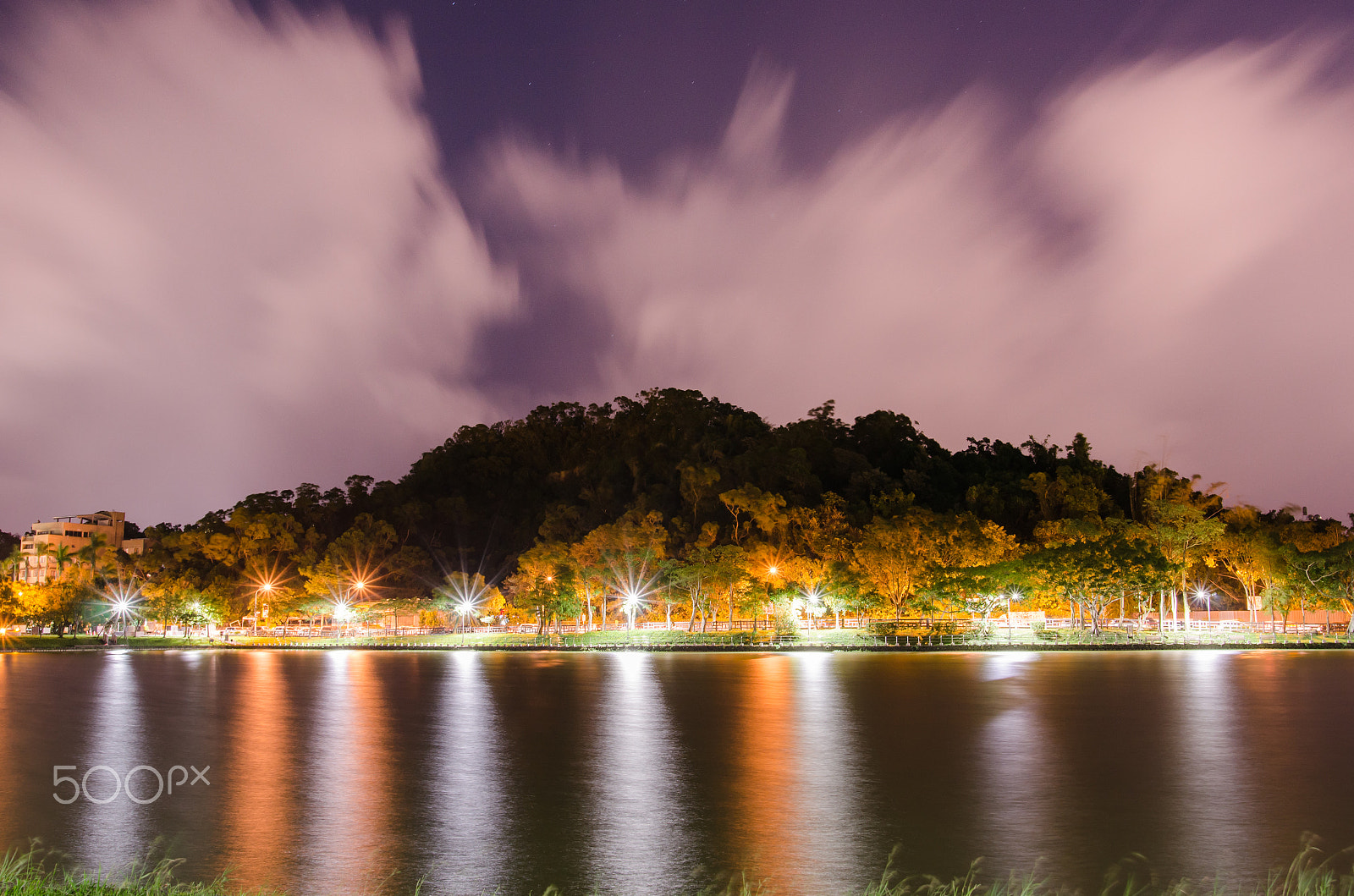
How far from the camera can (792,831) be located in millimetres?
10969

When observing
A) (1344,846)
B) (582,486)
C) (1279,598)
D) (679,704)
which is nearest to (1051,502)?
(1279,598)

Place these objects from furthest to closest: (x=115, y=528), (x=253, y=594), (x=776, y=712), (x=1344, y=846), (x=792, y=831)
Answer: (x=115, y=528)
(x=253, y=594)
(x=776, y=712)
(x=792, y=831)
(x=1344, y=846)

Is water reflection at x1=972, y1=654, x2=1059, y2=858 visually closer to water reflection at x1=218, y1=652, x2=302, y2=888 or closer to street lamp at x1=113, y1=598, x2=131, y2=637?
water reflection at x1=218, y1=652, x2=302, y2=888

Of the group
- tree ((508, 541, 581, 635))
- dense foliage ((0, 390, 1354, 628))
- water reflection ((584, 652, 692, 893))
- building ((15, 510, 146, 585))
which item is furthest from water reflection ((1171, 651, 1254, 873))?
building ((15, 510, 146, 585))

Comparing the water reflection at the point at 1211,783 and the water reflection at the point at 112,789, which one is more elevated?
the water reflection at the point at 112,789

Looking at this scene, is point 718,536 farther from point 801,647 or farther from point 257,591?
point 257,591

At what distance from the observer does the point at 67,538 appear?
5536 inches

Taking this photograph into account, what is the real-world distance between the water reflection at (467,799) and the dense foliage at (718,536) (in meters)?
41.4

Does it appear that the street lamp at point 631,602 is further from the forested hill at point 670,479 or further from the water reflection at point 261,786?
the water reflection at point 261,786

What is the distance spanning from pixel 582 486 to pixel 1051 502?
173 ft

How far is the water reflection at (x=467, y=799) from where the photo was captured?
9.41 metres

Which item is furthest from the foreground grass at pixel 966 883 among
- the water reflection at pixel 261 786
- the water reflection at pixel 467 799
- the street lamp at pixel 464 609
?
the street lamp at pixel 464 609

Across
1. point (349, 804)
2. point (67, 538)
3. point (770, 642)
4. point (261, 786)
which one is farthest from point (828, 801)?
point (67, 538)

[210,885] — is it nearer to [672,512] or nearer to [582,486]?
[672,512]
